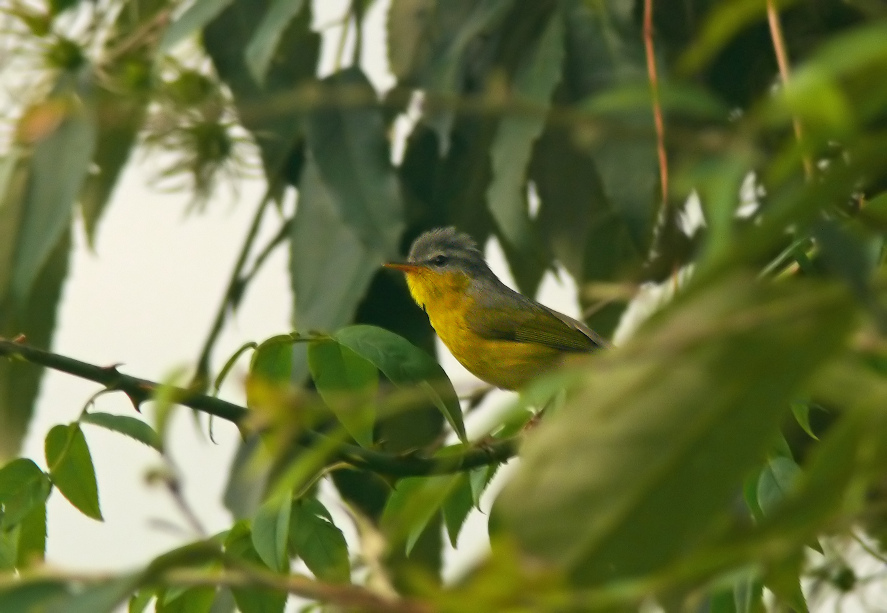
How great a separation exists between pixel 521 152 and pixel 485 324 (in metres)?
1.42

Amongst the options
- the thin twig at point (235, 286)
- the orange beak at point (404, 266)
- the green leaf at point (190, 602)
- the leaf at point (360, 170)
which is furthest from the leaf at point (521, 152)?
the green leaf at point (190, 602)

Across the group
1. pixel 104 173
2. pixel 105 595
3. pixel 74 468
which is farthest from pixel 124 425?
pixel 104 173

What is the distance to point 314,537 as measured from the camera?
1.89m

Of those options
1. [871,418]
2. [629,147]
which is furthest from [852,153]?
[629,147]

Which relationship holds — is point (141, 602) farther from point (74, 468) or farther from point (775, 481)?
point (775, 481)

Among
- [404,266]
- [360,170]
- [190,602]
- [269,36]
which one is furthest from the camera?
[404,266]

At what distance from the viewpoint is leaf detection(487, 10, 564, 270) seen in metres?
3.38

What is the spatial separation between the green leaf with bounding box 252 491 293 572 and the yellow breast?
2699 mm

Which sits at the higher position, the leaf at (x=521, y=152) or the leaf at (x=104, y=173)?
the leaf at (x=521, y=152)

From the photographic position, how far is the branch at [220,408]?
5.33 ft

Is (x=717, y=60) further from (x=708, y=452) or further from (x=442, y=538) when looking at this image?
(x=708, y=452)

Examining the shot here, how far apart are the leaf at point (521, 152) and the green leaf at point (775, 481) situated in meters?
1.65

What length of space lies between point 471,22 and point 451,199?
71cm

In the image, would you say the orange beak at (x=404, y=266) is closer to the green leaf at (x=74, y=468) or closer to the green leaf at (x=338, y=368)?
the green leaf at (x=338, y=368)
